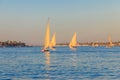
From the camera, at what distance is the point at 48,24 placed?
171 m

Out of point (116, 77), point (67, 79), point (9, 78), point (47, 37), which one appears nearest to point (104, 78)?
point (116, 77)

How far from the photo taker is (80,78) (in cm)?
5147

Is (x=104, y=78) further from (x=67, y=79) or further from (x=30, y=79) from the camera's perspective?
(x=30, y=79)

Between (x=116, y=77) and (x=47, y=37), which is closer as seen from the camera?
(x=116, y=77)

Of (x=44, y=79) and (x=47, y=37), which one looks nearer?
(x=44, y=79)

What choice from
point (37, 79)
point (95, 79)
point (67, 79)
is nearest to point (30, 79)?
point (37, 79)

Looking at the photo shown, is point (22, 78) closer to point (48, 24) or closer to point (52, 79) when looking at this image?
point (52, 79)

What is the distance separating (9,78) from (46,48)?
123478 millimetres

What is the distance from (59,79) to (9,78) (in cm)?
700

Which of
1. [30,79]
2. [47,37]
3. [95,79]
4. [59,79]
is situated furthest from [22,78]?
[47,37]

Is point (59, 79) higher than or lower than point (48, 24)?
lower

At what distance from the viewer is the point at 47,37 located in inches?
6658

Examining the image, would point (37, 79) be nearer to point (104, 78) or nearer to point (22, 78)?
point (22, 78)

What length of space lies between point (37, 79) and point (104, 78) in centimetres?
858
